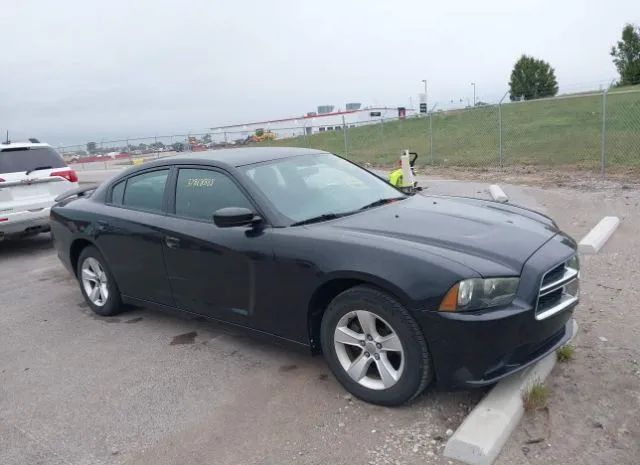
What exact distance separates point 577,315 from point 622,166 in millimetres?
9980

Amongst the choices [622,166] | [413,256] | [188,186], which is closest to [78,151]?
[622,166]

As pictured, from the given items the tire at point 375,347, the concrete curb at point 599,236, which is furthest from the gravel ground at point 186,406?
the concrete curb at point 599,236

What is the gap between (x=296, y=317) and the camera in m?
3.74

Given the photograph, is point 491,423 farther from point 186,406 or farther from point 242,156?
point 242,156

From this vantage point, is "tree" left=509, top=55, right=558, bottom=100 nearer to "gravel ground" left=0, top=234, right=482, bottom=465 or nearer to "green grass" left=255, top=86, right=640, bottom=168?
"green grass" left=255, top=86, right=640, bottom=168

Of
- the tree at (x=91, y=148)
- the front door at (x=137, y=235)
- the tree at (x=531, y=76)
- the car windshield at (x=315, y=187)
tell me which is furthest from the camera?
the tree at (x=531, y=76)

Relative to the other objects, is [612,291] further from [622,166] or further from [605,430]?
[622,166]

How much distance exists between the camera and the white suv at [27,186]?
27.3ft

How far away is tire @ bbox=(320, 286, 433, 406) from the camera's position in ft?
10.4

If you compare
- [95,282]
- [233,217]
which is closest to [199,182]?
[233,217]

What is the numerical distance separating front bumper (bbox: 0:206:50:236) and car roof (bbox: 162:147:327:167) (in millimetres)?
4584

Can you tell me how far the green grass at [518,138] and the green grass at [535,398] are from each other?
1148 cm

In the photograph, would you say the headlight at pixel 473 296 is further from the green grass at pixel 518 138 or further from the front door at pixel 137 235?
the green grass at pixel 518 138

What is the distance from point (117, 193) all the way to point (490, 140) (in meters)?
18.8
